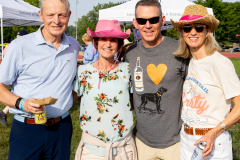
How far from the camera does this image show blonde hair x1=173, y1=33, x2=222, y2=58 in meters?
2.08

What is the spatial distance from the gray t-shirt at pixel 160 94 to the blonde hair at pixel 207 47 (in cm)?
11

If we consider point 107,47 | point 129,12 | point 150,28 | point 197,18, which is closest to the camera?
point 197,18

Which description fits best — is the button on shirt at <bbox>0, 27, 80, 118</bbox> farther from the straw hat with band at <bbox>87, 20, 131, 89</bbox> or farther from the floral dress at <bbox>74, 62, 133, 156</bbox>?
the straw hat with band at <bbox>87, 20, 131, 89</bbox>

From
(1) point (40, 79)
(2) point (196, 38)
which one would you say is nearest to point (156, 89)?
(2) point (196, 38)

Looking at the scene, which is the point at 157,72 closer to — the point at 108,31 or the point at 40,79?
the point at 108,31

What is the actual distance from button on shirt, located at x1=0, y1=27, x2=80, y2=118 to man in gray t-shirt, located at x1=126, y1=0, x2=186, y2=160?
80 centimetres

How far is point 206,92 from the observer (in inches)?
78.9

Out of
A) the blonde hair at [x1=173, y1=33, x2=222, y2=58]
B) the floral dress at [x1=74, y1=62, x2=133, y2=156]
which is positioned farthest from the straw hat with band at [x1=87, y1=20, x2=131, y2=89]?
the blonde hair at [x1=173, y1=33, x2=222, y2=58]

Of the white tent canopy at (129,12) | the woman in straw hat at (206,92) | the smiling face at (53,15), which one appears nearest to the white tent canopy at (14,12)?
the white tent canopy at (129,12)

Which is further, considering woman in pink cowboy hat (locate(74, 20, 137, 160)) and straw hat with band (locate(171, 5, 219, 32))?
woman in pink cowboy hat (locate(74, 20, 137, 160))

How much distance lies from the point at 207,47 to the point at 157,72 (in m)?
0.56

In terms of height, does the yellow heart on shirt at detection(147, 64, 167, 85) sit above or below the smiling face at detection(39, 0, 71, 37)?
below

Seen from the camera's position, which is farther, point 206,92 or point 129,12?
point 129,12

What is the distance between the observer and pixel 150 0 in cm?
251
